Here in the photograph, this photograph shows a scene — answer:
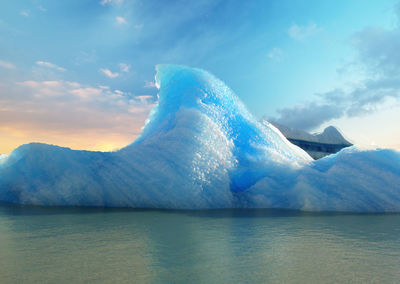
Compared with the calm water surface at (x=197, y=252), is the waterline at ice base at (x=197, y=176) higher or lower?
higher

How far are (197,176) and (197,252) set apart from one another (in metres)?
2.84

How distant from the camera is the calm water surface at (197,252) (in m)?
1.54

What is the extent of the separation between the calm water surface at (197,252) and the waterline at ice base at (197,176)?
1.56 m

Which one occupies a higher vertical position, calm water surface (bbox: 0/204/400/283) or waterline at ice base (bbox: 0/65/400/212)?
waterline at ice base (bbox: 0/65/400/212)

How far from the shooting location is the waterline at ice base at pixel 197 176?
15.2ft

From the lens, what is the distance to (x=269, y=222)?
3205mm

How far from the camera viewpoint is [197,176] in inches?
188

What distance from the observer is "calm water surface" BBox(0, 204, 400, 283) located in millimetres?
1536

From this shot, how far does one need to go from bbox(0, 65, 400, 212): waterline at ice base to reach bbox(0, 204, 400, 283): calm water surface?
1557 millimetres

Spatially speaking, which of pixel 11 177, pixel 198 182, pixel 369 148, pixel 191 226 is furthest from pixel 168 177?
pixel 369 148

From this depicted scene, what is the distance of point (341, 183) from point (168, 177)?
2940 mm

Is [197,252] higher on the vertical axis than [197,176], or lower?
lower

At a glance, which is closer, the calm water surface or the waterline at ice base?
the calm water surface

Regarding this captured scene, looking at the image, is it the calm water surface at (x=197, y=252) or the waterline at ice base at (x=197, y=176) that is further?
the waterline at ice base at (x=197, y=176)
